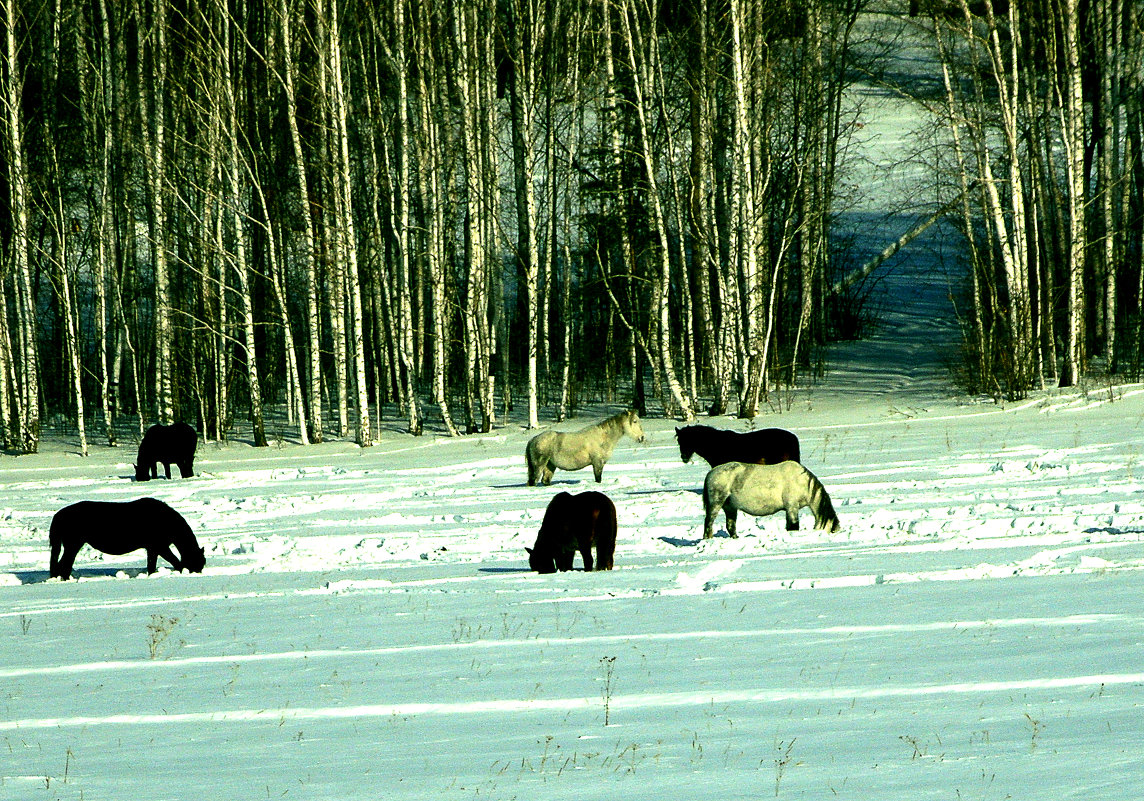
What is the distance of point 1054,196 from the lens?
106ft

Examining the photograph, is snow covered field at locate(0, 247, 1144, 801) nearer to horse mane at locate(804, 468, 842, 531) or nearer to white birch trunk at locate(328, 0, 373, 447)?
horse mane at locate(804, 468, 842, 531)

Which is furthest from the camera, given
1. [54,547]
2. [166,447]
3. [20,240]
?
[20,240]

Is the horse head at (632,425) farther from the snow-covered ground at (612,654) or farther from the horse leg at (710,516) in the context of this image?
the horse leg at (710,516)

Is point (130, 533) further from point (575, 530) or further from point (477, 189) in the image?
point (477, 189)

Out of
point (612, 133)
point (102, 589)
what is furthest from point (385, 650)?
point (612, 133)

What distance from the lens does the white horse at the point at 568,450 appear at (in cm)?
1767

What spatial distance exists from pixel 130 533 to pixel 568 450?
22.0 feet

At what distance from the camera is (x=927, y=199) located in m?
52.1

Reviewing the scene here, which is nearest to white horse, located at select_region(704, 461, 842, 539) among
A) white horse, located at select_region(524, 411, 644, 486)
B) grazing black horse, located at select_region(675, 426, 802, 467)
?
grazing black horse, located at select_region(675, 426, 802, 467)

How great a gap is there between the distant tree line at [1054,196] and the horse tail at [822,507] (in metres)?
16.1

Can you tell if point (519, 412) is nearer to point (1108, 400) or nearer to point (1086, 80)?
point (1108, 400)

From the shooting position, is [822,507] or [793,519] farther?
[793,519]

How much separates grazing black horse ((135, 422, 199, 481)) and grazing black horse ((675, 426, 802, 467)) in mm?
9110

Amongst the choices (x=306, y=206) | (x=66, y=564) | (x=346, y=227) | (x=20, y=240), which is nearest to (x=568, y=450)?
(x=66, y=564)
